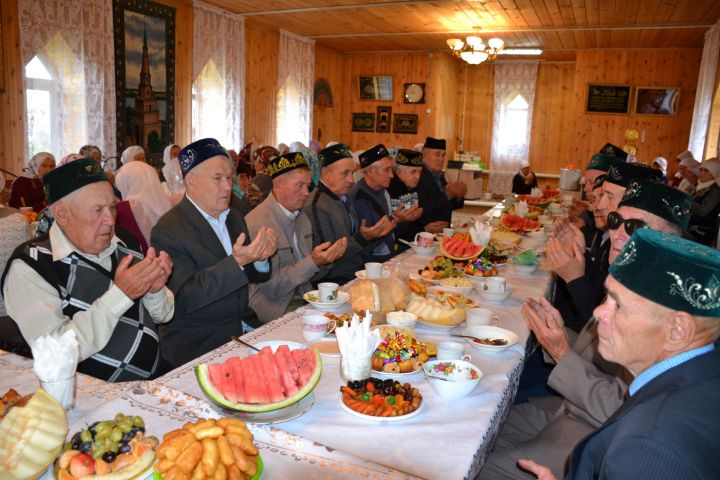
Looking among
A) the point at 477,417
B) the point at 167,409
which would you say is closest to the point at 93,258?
the point at 167,409

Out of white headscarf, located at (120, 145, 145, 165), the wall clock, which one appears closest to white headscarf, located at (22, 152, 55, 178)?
white headscarf, located at (120, 145, 145, 165)

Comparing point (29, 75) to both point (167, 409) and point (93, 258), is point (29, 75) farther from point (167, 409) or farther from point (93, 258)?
point (167, 409)

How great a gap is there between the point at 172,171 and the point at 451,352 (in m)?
6.84

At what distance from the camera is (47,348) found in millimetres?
1526

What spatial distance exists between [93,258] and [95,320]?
0.34 m

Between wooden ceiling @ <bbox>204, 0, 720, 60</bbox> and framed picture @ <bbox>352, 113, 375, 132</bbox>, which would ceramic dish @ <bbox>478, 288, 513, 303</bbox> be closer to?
wooden ceiling @ <bbox>204, 0, 720, 60</bbox>

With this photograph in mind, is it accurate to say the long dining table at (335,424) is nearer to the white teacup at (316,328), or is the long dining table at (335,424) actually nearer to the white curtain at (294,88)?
the white teacup at (316,328)

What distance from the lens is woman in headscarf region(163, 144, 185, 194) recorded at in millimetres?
7886

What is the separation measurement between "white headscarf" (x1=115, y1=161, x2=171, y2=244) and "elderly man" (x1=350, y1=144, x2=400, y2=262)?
5.70 feet

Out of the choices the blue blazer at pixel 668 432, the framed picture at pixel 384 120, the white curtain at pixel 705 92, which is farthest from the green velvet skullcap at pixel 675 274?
the framed picture at pixel 384 120

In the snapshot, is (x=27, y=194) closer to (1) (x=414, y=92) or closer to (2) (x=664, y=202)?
(2) (x=664, y=202)

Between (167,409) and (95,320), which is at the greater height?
(95,320)

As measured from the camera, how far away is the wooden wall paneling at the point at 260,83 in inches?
418

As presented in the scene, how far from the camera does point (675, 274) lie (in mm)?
1154
